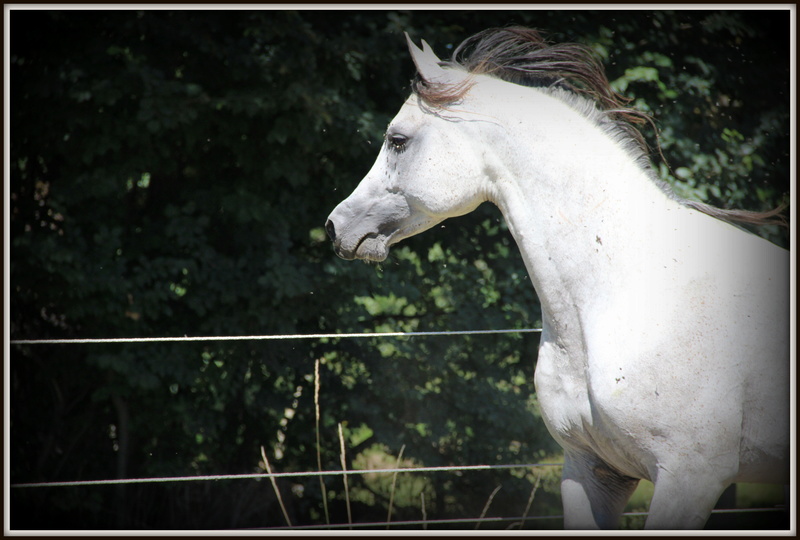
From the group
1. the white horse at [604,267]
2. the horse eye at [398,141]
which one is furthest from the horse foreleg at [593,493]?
the horse eye at [398,141]

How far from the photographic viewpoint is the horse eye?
215cm

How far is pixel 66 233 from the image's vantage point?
16.5 ft

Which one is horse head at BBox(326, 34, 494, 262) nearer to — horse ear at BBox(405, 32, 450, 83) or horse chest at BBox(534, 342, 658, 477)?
horse ear at BBox(405, 32, 450, 83)

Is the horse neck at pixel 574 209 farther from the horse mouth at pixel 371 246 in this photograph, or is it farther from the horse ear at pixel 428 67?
the horse mouth at pixel 371 246

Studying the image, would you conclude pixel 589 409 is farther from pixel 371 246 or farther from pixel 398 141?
pixel 398 141

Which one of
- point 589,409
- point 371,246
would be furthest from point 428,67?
point 589,409

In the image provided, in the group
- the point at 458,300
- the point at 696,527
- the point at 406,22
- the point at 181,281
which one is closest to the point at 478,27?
the point at 406,22

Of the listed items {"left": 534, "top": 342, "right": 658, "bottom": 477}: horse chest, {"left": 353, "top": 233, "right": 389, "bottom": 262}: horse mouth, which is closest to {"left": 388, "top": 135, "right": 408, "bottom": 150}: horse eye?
{"left": 353, "top": 233, "right": 389, "bottom": 262}: horse mouth

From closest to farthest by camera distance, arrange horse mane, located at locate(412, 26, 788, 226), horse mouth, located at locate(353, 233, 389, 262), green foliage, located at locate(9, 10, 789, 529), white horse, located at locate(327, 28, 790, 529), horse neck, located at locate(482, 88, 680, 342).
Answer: white horse, located at locate(327, 28, 790, 529) < horse neck, located at locate(482, 88, 680, 342) < horse mane, located at locate(412, 26, 788, 226) < horse mouth, located at locate(353, 233, 389, 262) < green foliage, located at locate(9, 10, 789, 529)

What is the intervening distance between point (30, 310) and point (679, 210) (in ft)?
15.7

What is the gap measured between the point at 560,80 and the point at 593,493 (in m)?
1.24

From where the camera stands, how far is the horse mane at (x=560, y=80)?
2055 mm

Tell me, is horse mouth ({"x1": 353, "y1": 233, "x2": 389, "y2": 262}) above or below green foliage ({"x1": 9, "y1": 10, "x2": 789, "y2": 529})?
above

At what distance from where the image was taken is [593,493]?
2.08m
